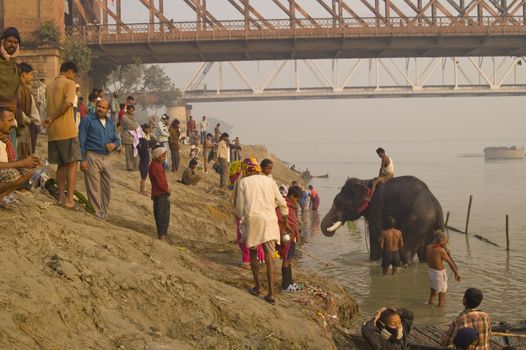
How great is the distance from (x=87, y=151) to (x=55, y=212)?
1.47m

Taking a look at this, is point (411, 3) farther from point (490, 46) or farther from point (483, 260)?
point (483, 260)

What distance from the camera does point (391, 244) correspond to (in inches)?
→ 520

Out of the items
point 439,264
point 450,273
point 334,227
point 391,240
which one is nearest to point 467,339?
point 439,264

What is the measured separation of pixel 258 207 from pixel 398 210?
7989 mm

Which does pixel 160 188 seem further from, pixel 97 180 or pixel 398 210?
pixel 398 210

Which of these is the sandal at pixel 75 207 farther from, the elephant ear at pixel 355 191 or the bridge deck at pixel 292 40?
the bridge deck at pixel 292 40

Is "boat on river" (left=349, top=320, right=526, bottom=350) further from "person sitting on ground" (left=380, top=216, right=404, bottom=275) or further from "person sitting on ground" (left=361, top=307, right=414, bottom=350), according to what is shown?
"person sitting on ground" (left=380, top=216, right=404, bottom=275)

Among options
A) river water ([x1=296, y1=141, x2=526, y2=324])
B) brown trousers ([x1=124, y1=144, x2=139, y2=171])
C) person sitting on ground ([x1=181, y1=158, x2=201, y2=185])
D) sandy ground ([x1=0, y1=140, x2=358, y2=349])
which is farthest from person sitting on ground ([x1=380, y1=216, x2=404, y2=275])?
brown trousers ([x1=124, y1=144, x2=139, y2=171])

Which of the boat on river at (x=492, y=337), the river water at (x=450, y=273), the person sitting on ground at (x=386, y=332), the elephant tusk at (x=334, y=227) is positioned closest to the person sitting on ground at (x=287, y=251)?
the boat on river at (x=492, y=337)

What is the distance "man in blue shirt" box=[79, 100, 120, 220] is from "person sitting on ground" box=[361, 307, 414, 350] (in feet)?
15.0

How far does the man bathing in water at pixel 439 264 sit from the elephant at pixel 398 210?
3630mm

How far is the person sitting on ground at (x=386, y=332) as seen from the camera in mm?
6762

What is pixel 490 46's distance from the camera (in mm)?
35656

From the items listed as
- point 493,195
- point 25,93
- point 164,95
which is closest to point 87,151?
point 25,93
